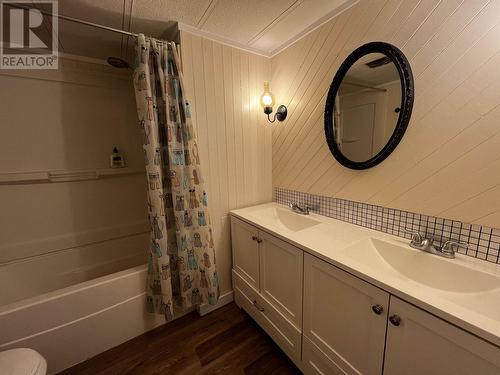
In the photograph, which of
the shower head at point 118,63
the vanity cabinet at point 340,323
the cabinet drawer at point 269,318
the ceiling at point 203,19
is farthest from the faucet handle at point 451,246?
the shower head at point 118,63

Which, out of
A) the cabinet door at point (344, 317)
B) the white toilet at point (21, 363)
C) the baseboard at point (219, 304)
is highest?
the cabinet door at point (344, 317)

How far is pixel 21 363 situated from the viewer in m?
0.89

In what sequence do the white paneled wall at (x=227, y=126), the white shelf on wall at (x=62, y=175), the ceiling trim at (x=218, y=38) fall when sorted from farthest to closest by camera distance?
the white shelf on wall at (x=62, y=175) → the white paneled wall at (x=227, y=126) → the ceiling trim at (x=218, y=38)

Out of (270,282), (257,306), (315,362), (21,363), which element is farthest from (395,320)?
(21,363)

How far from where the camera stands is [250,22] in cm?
143

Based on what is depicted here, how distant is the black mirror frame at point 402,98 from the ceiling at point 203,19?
333 millimetres

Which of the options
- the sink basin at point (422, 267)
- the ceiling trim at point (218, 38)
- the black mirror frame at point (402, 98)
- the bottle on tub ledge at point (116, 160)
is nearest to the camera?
the sink basin at point (422, 267)

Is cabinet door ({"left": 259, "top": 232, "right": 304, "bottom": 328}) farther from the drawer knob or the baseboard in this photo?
the baseboard

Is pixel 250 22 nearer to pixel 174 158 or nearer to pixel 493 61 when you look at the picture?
pixel 174 158

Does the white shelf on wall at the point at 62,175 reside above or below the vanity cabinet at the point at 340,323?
above

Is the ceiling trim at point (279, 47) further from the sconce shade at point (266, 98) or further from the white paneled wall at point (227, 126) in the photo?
the sconce shade at point (266, 98)

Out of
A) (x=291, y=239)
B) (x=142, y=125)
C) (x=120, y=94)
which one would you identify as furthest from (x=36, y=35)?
(x=291, y=239)

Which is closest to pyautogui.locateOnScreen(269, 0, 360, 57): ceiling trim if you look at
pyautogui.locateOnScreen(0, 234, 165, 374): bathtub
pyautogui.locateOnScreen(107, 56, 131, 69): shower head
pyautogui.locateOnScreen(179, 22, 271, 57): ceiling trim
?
pyautogui.locateOnScreen(179, 22, 271, 57): ceiling trim

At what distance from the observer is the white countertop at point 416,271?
0.62m
